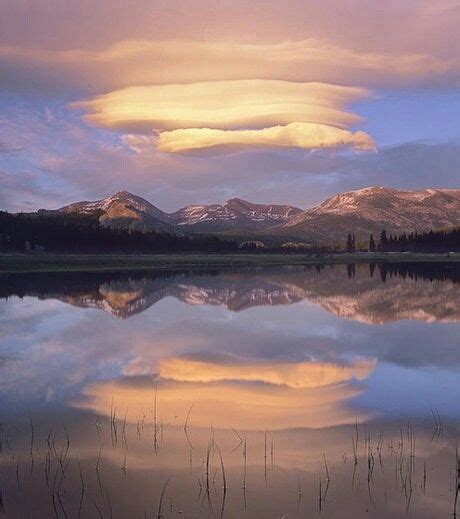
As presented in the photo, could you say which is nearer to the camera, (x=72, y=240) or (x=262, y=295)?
(x=262, y=295)

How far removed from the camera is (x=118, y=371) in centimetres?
1844

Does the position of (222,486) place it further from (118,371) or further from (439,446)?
(118,371)

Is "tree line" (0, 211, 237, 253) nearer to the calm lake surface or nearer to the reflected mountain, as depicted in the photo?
the reflected mountain

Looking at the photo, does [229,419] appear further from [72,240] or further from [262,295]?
[72,240]

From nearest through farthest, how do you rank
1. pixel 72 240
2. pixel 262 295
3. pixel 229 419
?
pixel 229 419 → pixel 262 295 → pixel 72 240

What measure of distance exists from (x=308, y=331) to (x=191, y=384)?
37.2ft

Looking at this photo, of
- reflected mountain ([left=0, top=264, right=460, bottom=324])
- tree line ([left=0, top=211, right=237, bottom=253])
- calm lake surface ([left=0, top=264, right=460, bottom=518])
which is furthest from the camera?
tree line ([left=0, top=211, right=237, bottom=253])

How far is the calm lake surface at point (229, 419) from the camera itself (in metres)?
9.16

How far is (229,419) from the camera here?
13141 millimetres

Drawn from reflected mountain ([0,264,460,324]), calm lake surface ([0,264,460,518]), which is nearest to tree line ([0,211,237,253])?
reflected mountain ([0,264,460,324])

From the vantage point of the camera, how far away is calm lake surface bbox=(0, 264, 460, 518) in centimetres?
916

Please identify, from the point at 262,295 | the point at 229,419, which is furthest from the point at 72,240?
the point at 229,419

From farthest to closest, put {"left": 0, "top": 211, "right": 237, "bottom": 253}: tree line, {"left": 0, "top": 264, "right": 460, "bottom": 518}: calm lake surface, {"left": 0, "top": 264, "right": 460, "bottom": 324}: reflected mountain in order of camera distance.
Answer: {"left": 0, "top": 211, "right": 237, "bottom": 253}: tree line < {"left": 0, "top": 264, "right": 460, "bottom": 324}: reflected mountain < {"left": 0, "top": 264, "right": 460, "bottom": 518}: calm lake surface

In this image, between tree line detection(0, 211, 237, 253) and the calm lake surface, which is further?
tree line detection(0, 211, 237, 253)
